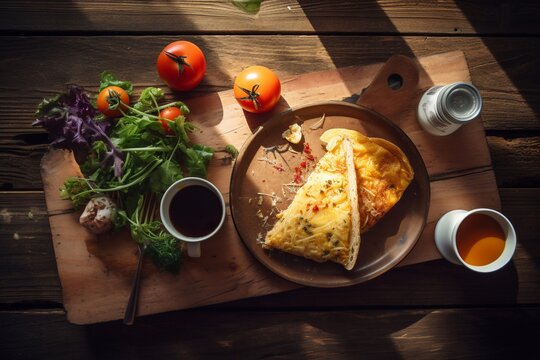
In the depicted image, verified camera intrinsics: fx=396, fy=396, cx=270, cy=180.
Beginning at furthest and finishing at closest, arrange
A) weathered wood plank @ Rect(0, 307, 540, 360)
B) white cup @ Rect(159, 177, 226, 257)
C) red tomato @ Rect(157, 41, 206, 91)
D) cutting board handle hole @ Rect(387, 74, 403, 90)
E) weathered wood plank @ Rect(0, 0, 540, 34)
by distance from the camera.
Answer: weathered wood plank @ Rect(0, 0, 540, 34) → weathered wood plank @ Rect(0, 307, 540, 360) → cutting board handle hole @ Rect(387, 74, 403, 90) → red tomato @ Rect(157, 41, 206, 91) → white cup @ Rect(159, 177, 226, 257)

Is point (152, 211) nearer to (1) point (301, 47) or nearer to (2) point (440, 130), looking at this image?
(1) point (301, 47)

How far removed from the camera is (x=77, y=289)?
2414 mm

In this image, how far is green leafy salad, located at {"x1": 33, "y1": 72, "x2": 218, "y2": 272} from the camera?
2316 millimetres

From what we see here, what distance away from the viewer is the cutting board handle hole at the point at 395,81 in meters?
2.51

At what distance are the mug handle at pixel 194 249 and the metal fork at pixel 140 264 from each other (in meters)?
0.30

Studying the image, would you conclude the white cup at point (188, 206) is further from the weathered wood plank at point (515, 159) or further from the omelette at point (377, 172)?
the weathered wood plank at point (515, 159)

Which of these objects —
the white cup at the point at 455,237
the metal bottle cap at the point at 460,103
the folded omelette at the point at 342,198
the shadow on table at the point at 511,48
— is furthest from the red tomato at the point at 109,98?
the shadow on table at the point at 511,48

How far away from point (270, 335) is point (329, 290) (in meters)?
0.50

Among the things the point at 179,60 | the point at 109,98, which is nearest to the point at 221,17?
the point at 179,60

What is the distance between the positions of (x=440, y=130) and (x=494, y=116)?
72cm

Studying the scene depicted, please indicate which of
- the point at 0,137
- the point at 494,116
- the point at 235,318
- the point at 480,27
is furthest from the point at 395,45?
the point at 0,137

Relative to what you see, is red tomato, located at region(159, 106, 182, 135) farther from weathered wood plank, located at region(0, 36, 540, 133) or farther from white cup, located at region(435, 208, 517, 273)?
white cup, located at region(435, 208, 517, 273)

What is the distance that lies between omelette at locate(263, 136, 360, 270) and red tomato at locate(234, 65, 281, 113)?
1.50ft

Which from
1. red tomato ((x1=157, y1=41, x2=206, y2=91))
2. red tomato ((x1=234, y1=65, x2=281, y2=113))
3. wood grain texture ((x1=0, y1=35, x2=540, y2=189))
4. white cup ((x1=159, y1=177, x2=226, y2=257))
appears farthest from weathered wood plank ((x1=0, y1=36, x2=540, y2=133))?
white cup ((x1=159, y1=177, x2=226, y2=257))
